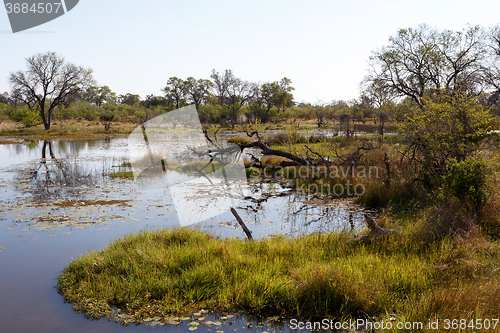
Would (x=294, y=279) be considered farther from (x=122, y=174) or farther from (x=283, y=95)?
(x=283, y=95)

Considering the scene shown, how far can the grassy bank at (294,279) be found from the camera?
168 inches

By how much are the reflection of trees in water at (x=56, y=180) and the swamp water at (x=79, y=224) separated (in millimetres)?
37

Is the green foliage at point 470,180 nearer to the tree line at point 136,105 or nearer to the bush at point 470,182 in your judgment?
the bush at point 470,182

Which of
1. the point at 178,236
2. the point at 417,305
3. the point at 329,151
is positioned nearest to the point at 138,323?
the point at 178,236

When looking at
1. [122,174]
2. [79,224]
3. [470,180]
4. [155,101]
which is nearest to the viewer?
[470,180]

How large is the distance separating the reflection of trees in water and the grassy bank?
6.94m

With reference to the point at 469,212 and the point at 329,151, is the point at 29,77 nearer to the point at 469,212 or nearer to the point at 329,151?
the point at 329,151

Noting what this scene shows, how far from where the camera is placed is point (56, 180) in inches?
551

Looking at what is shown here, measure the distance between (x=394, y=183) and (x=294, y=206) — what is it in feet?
10.5

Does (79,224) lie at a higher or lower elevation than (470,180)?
lower

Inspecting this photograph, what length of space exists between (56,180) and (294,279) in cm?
1277

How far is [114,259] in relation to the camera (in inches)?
227

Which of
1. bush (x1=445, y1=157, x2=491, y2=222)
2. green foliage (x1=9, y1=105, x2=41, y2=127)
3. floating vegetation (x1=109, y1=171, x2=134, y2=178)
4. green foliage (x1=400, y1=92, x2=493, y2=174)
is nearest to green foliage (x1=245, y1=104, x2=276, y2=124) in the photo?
green foliage (x1=9, y1=105, x2=41, y2=127)

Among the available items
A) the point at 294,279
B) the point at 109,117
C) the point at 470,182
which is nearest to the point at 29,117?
the point at 109,117
